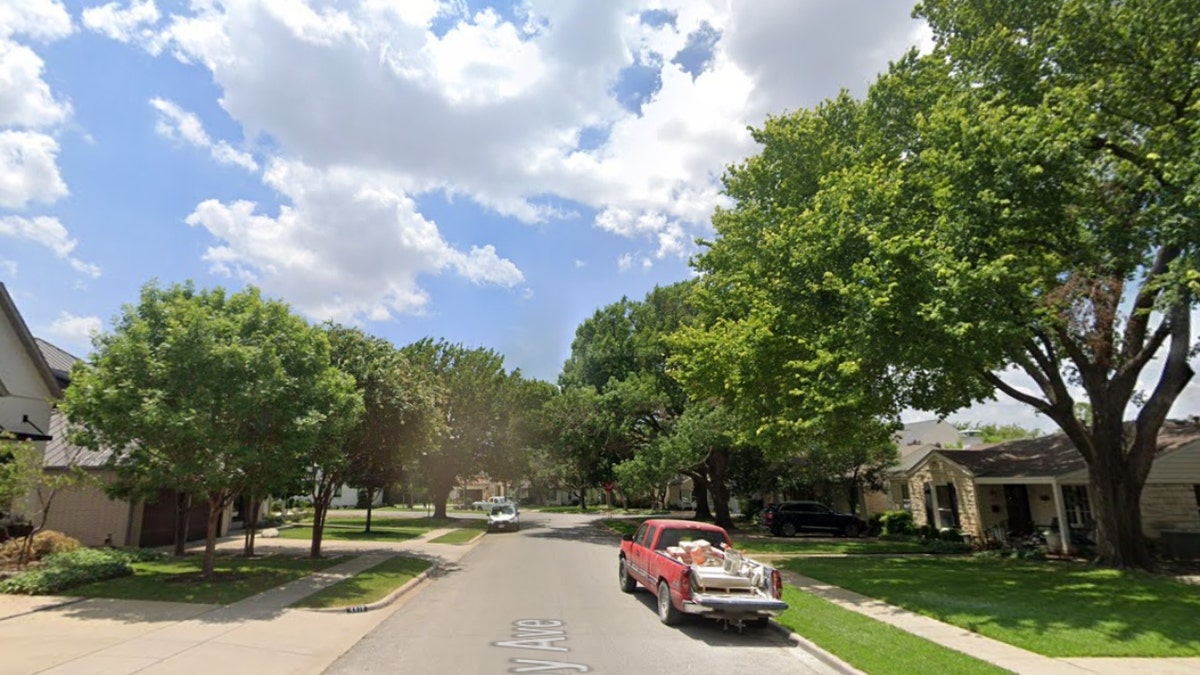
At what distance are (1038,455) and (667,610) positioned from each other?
76.6 feet

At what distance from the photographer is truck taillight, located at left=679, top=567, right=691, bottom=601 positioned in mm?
10484

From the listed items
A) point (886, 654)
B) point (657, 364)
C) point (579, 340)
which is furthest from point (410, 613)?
point (579, 340)

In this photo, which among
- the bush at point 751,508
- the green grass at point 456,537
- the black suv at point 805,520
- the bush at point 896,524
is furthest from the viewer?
the bush at point 751,508

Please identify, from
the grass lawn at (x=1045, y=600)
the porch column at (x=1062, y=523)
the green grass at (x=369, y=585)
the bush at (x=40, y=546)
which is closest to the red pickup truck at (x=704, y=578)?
the grass lawn at (x=1045, y=600)

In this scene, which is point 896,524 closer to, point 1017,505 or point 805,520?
point 805,520

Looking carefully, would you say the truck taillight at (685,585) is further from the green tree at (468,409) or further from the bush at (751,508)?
the bush at (751,508)

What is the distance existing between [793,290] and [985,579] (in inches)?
330

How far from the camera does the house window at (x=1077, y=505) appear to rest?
24031 mm

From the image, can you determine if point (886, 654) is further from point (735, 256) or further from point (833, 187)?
point (735, 256)

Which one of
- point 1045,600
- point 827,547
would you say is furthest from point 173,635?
point 827,547

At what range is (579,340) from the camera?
45.7 meters

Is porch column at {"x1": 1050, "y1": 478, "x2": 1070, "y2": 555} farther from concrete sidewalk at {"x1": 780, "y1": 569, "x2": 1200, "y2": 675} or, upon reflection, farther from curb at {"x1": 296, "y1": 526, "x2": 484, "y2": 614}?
curb at {"x1": 296, "y1": 526, "x2": 484, "y2": 614}

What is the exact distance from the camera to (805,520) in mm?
32062

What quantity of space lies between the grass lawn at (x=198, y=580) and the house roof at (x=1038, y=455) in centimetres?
2453
